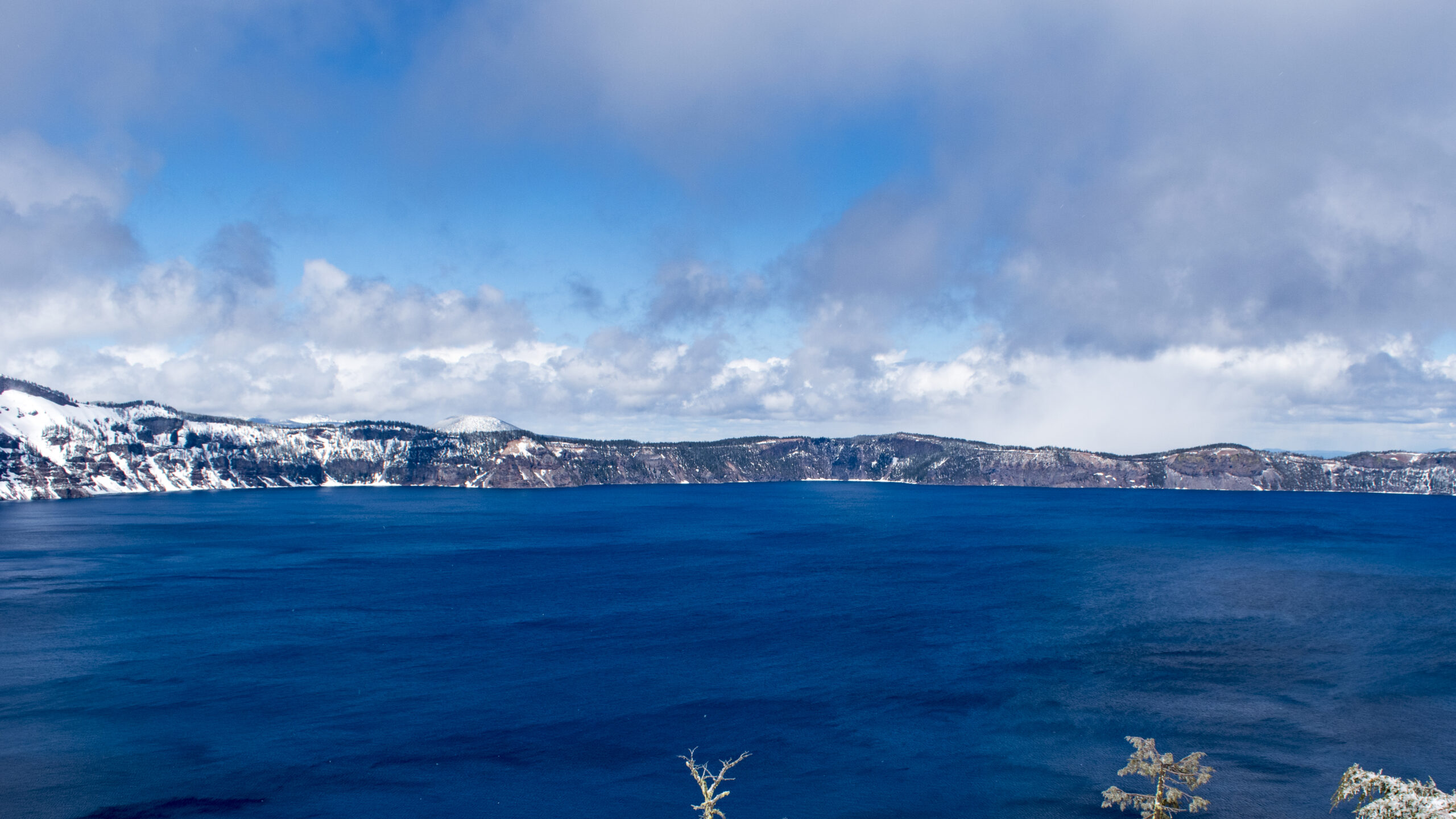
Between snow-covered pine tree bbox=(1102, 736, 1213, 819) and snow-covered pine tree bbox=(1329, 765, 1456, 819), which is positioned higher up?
snow-covered pine tree bbox=(1329, 765, 1456, 819)

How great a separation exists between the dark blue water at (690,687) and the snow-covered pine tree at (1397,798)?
95.1ft

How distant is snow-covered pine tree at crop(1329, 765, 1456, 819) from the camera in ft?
70.7

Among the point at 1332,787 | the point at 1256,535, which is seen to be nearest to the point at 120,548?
the point at 1332,787

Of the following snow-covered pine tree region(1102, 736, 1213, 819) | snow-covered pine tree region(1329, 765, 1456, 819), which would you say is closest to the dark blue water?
snow-covered pine tree region(1102, 736, 1213, 819)

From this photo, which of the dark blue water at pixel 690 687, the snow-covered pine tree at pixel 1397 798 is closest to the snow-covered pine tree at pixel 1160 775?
the snow-covered pine tree at pixel 1397 798

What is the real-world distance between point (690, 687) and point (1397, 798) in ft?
180

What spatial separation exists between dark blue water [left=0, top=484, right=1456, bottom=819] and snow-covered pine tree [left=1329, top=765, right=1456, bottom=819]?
2900cm

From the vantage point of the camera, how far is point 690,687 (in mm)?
70625

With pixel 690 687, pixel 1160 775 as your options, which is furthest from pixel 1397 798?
pixel 690 687

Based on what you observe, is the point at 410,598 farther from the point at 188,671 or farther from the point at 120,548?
the point at 120,548

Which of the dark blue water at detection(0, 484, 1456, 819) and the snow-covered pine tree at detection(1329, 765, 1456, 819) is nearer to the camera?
the snow-covered pine tree at detection(1329, 765, 1456, 819)

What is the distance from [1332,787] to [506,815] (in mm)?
52631

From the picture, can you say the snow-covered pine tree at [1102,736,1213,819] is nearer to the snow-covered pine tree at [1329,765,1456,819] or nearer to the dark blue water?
the snow-covered pine tree at [1329,765,1456,819]

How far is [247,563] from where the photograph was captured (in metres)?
139
